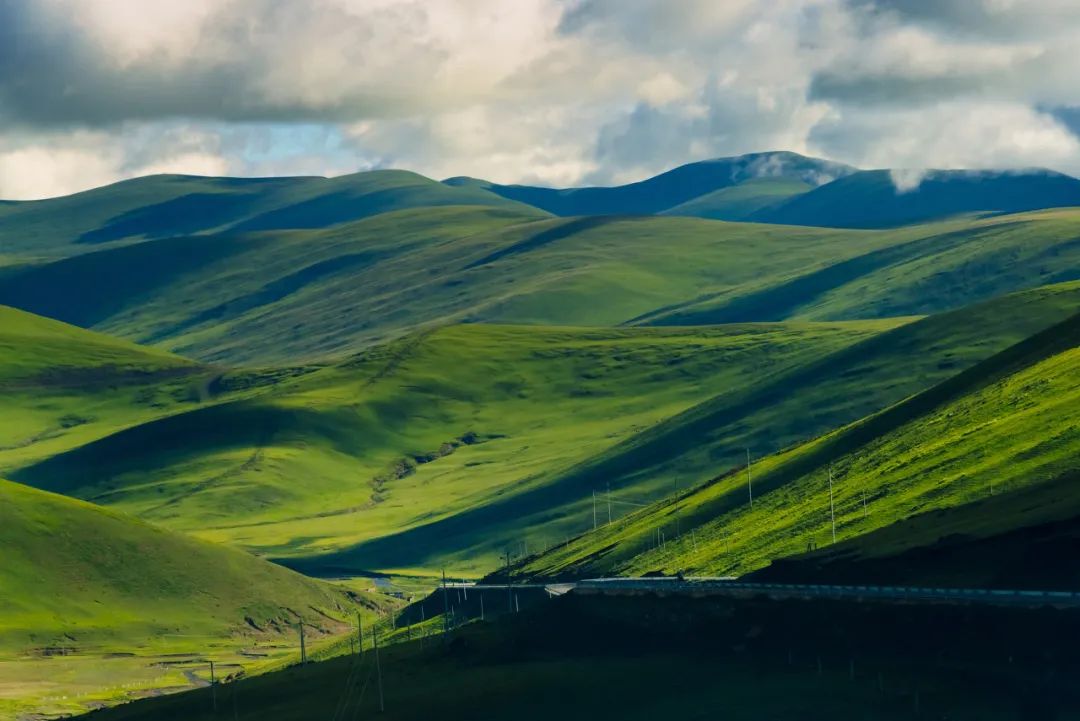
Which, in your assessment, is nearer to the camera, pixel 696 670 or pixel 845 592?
pixel 845 592

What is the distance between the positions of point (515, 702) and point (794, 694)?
2623 centimetres

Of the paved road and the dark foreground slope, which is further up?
the paved road

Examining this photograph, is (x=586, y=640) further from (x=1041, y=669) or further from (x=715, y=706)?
(x=1041, y=669)

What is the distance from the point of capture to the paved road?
131875mm

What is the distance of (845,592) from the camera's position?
14800 centimetres

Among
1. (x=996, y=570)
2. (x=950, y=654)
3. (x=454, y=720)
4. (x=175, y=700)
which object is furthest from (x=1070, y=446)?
(x=175, y=700)

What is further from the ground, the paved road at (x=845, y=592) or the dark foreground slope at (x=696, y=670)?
the paved road at (x=845, y=592)

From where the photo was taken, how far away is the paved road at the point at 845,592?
433 ft

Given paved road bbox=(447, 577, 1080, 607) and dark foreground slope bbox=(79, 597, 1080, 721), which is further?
paved road bbox=(447, 577, 1080, 607)

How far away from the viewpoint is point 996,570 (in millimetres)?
144875

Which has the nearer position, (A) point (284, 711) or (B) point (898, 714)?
(B) point (898, 714)

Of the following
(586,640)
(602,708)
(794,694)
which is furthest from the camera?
(586,640)

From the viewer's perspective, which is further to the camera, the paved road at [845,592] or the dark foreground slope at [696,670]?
the paved road at [845,592]

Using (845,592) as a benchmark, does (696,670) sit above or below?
below
